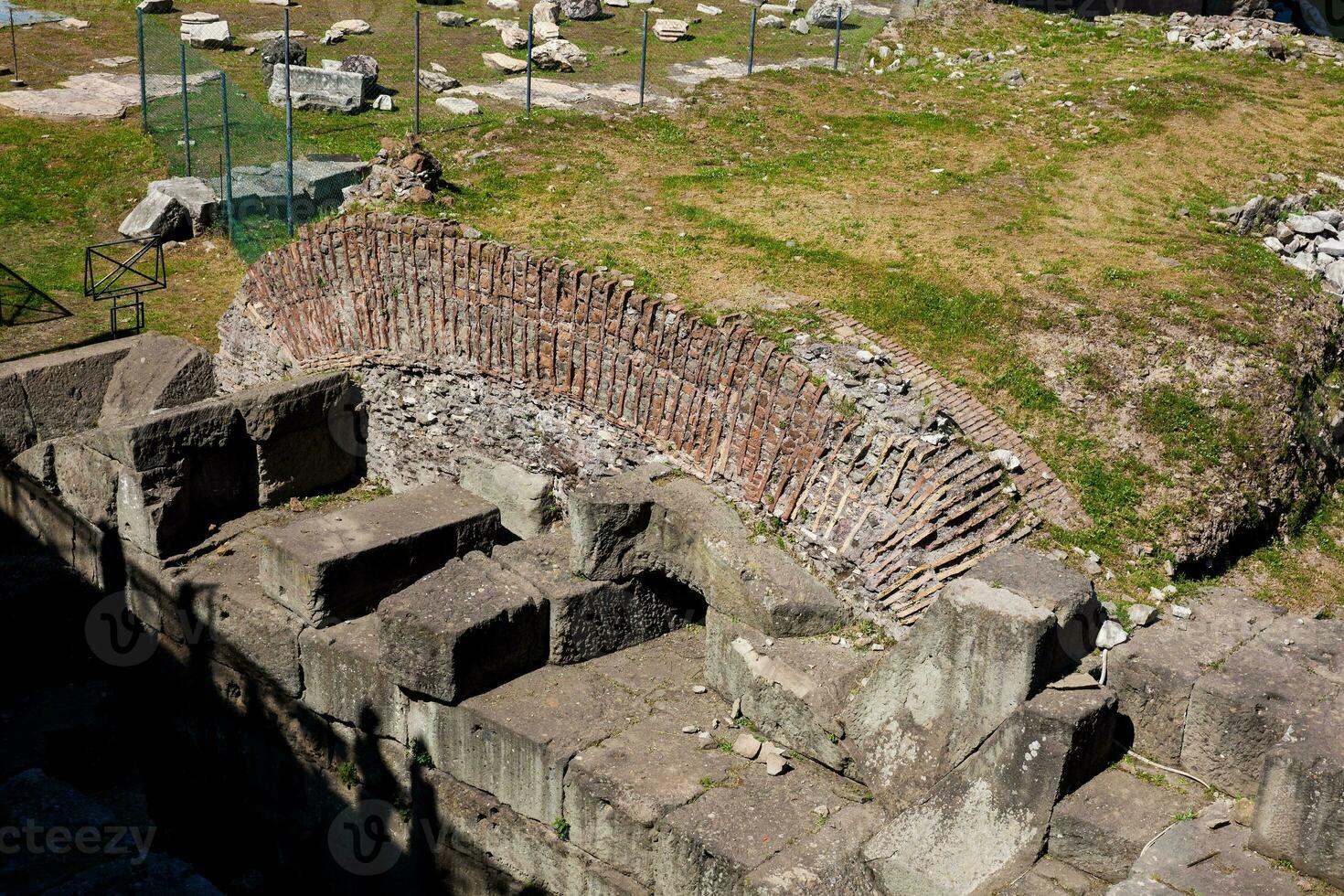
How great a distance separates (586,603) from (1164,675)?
2.96 metres

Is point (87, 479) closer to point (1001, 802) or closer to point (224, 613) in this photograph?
point (224, 613)

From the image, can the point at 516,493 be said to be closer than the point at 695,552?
No

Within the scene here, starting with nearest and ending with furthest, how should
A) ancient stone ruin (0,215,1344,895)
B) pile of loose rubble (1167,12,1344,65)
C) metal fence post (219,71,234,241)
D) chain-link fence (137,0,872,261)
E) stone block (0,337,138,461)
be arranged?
ancient stone ruin (0,215,1344,895)
stone block (0,337,138,461)
chain-link fence (137,0,872,261)
metal fence post (219,71,234,241)
pile of loose rubble (1167,12,1344,65)

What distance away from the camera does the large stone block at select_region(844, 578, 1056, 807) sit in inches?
217

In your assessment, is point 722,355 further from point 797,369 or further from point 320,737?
point 320,737

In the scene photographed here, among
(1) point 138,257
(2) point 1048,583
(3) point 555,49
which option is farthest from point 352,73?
(2) point 1048,583

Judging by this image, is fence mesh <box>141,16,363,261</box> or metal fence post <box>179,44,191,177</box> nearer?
fence mesh <box>141,16,363,261</box>

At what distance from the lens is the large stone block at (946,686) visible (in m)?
5.50

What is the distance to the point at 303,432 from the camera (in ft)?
28.7

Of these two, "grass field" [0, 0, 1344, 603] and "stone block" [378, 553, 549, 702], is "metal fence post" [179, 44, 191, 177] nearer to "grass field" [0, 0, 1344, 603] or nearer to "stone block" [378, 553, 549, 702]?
"grass field" [0, 0, 1344, 603]

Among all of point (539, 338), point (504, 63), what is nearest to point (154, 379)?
point (539, 338)

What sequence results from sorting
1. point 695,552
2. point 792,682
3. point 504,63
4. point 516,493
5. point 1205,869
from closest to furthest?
point 1205,869, point 792,682, point 695,552, point 516,493, point 504,63

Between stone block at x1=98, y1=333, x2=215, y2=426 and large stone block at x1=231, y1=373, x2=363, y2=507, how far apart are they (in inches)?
35.8

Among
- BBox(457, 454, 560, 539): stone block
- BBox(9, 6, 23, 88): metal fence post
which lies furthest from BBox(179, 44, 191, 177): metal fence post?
BBox(457, 454, 560, 539): stone block
